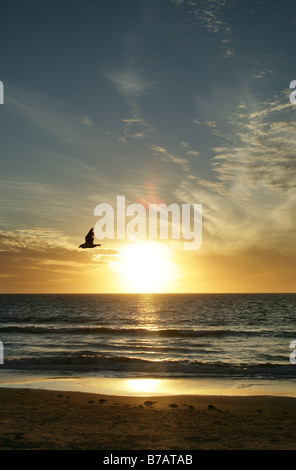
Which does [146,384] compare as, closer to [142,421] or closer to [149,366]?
[149,366]

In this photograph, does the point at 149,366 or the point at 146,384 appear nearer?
the point at 146,384

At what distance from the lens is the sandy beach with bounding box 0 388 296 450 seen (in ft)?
31.4

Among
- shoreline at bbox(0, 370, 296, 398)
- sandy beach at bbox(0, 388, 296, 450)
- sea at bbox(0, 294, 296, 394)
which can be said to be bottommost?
sea at bbox(0, 294, 296, 394)

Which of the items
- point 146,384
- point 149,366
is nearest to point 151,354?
point 149,366

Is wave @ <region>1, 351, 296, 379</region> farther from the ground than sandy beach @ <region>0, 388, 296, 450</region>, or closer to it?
closer to it

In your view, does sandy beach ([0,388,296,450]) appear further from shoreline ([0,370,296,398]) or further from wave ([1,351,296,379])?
wave ([1,351,296,379])

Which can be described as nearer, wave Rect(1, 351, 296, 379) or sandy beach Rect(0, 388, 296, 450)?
sandy beach Rect(0, 388, 296, 450)

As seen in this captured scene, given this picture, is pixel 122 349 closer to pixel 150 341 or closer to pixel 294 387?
pixel 150 341

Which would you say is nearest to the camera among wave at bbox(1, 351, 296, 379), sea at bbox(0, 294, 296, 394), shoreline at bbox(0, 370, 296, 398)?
shoreline at bbox(0, 370, 296, 398)

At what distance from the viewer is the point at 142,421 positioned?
11703 millimetres

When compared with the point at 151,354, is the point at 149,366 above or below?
above

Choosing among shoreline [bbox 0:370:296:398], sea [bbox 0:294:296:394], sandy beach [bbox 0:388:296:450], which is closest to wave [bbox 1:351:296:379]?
sea [bbox 0:294:296:394]

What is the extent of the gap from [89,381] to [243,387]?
281 inches

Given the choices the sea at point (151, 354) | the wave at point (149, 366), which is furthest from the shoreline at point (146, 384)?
the wave at point (149, 366)
